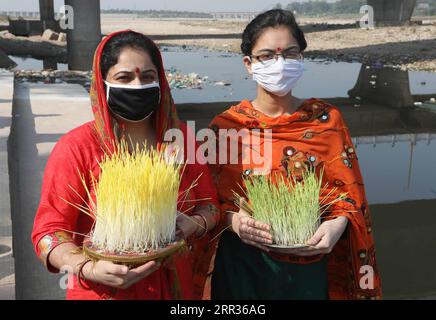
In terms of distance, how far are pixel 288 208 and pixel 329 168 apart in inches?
10.4

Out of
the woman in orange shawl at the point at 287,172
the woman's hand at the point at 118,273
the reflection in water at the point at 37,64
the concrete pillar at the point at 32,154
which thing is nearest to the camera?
the woman's hand at the point at 118,273

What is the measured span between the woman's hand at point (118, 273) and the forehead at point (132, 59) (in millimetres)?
659

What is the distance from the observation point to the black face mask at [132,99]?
183 cm

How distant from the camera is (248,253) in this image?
7.25 feet

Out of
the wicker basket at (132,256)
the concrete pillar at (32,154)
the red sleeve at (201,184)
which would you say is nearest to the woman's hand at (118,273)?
the wicker basket at (132,256)

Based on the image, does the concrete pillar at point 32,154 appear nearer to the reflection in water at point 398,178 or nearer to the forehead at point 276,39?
the forehead at point 276,39

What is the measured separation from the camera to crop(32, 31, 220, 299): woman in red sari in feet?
5.61

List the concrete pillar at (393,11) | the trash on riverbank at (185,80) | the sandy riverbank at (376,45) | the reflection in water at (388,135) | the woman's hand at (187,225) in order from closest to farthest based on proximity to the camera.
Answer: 1. the woman's hand at (187,225)
2. the reflection in water at (388,135)
3. the trash on riverbank at (185,80)
4. the sandy riverbank at (376,45)
5. the concrete pillar at (393,11)

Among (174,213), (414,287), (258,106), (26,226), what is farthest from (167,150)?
(414,287)

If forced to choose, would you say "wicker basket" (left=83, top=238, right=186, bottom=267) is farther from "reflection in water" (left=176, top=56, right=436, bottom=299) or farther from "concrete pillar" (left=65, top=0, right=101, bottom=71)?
"concrete pillar" (left=65, top=0, right=101, bottom=71)

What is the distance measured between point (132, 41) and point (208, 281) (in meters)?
1.07

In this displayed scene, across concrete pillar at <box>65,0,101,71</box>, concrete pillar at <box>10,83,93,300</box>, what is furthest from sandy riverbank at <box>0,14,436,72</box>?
concrete pillar at <box>10,83,93,300</box>

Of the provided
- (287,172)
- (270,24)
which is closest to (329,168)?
(287,172)

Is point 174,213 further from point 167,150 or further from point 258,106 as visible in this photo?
point 258,106
